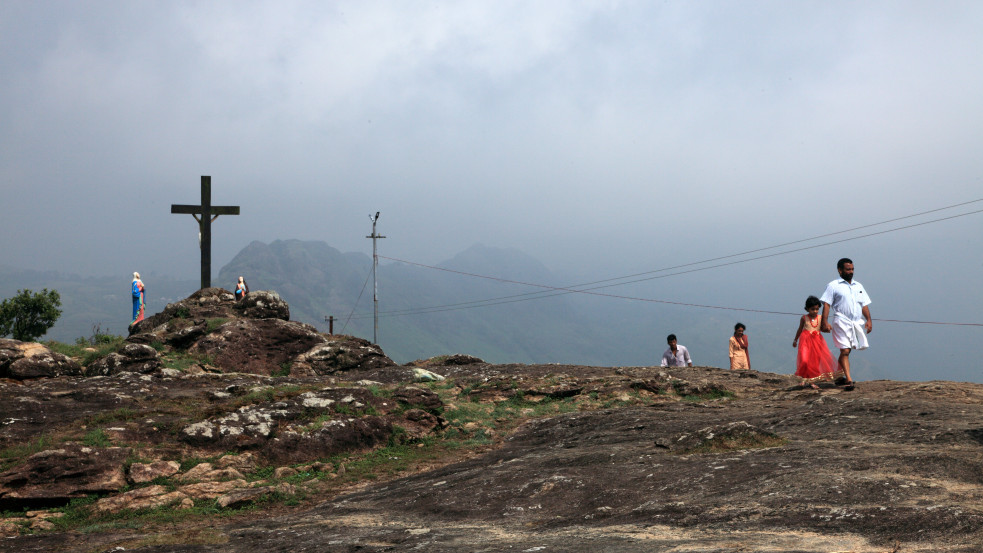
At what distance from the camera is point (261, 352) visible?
2247 cm

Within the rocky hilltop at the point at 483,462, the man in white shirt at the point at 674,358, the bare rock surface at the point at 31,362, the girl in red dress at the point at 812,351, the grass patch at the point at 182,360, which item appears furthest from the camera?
the man in white shirt at the point at 674,358

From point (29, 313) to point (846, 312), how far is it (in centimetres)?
4624

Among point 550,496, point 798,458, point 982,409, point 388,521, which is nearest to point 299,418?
point 388,521

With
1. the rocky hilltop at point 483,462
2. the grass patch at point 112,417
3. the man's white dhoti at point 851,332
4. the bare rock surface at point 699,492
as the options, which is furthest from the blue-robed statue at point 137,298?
the man's white dhoti at point 851,332

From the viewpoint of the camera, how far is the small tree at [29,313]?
41906 mm

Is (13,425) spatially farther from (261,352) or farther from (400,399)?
(261,352)

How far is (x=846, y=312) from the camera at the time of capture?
12.9m

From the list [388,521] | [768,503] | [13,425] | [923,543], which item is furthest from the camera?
[13,425]

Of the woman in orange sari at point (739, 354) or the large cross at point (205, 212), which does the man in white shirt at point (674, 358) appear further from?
the large cross at point (205, 212)

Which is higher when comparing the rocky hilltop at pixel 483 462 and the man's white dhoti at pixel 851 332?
the man's white dhoti at pixel 851 332

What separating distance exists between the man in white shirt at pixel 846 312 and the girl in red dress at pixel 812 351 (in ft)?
2.55

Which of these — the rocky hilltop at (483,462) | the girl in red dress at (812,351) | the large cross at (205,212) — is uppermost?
the large cross at (205,212)

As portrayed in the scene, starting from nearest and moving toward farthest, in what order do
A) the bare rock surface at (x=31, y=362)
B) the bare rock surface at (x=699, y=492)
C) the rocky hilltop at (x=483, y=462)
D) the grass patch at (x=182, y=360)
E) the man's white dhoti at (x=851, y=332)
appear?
the bare rock surface at (x=699, y=492) < the rocky hilltop at (x=483, y=462) < the man's white dhoti at (x=851, y=332) < the bare rock surface at (x=31, y=362) < the grass patch at (x=182, y=360)

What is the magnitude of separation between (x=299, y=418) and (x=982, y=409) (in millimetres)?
11534
